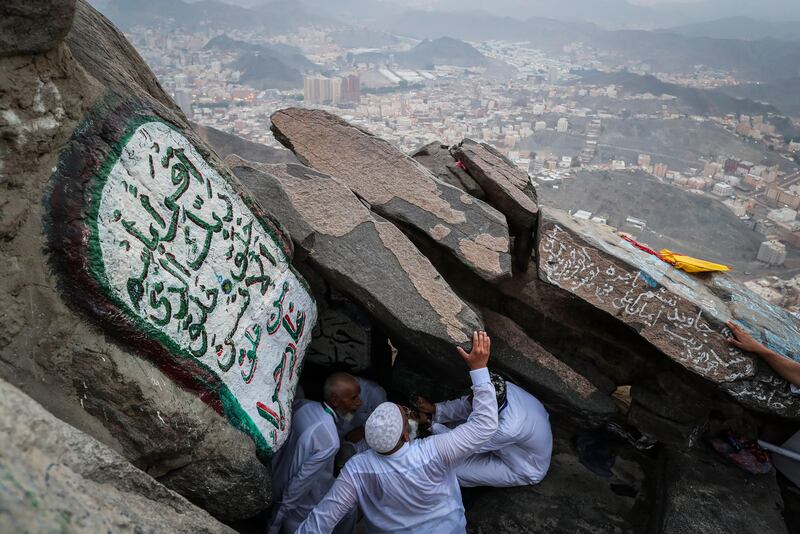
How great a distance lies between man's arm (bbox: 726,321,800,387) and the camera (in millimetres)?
3064

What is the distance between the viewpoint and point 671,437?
11.6 ft

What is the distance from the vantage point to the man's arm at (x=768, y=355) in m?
3.06

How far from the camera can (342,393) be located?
3.10m

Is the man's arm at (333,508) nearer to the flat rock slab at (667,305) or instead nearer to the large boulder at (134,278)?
the large boulder at (134,278)

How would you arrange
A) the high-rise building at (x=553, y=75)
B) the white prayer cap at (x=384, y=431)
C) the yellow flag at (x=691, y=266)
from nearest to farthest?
the white prayer cap at (x=384, y=431)
the yellow flag at (x=691, y=266)
the high-rise building at (x=553, y=75)

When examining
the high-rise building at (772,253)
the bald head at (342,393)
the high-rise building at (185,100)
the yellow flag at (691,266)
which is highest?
the yellow flag at (691,266)

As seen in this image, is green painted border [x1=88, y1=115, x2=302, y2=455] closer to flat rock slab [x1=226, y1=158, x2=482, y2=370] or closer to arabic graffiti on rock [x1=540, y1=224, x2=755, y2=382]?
flat rock slab [x1=226, y1=158, x2=482, y2=370]

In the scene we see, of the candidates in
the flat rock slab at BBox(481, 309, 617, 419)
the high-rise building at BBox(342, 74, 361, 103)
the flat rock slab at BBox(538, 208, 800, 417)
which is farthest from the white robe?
the high-rise building at BBox(342, 74, 361, 103)

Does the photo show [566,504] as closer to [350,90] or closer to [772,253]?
[772,253]

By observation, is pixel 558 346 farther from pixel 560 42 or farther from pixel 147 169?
pixel 560 42

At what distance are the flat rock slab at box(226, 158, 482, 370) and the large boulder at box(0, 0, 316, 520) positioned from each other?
1.19 feet

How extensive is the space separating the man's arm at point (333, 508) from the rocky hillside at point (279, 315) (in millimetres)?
298

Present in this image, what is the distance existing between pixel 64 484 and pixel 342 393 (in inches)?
72.0

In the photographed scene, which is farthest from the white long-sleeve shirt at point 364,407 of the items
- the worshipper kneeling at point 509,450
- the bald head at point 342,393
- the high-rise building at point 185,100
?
the high-rise building at point 185,100
